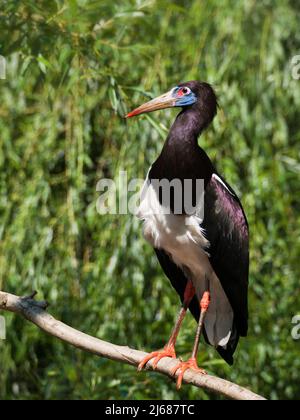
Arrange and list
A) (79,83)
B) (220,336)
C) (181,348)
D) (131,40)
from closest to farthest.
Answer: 1. (220,336)
2. (181,348)
3. (79,83)
4. (131,40)

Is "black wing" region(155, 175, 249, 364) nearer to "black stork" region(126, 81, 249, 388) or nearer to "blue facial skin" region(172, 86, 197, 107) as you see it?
"black stork" region(126, 81, 249, 388)

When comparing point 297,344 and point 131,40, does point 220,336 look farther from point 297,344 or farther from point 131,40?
point 131,40

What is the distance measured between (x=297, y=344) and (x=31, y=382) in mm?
1598

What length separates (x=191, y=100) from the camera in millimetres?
3973

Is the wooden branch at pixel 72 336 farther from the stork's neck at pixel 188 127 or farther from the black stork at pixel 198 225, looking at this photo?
the stork's neck at pixel 188 127

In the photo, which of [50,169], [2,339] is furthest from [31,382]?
[50,169]

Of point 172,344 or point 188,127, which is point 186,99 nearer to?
point 188,127

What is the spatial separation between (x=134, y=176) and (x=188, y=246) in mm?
1446

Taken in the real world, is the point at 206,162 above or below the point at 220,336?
above

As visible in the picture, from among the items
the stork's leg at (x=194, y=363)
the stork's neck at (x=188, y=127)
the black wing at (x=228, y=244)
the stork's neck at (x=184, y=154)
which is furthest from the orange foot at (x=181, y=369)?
the stork's neck at (x=188, y=127)

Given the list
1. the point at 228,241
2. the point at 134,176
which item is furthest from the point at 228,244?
the point at 134,176

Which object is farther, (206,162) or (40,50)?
(40,50)

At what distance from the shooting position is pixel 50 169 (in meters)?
5.57

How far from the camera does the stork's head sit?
3.95m
